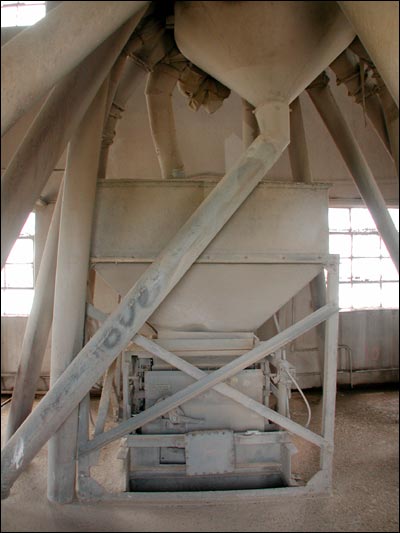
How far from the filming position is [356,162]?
450cm

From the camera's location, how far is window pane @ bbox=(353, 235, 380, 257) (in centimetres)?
746

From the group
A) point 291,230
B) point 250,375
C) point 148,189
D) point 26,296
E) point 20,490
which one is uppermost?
point 148,189

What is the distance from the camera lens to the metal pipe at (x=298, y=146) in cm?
480

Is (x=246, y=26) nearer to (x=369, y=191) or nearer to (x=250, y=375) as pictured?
(x=369, y=191)

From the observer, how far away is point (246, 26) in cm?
269

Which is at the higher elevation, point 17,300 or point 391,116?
point 391,116

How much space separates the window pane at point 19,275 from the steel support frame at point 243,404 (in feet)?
14.5

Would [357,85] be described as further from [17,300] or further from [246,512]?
[17,300]

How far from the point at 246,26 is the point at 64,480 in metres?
3.83

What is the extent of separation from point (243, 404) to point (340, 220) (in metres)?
5.07

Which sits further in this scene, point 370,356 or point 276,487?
point 370,356

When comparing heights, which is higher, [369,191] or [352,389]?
[369,191]

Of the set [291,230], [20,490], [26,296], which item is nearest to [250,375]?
[291,230]

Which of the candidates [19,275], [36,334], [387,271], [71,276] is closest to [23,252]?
[19,275]
